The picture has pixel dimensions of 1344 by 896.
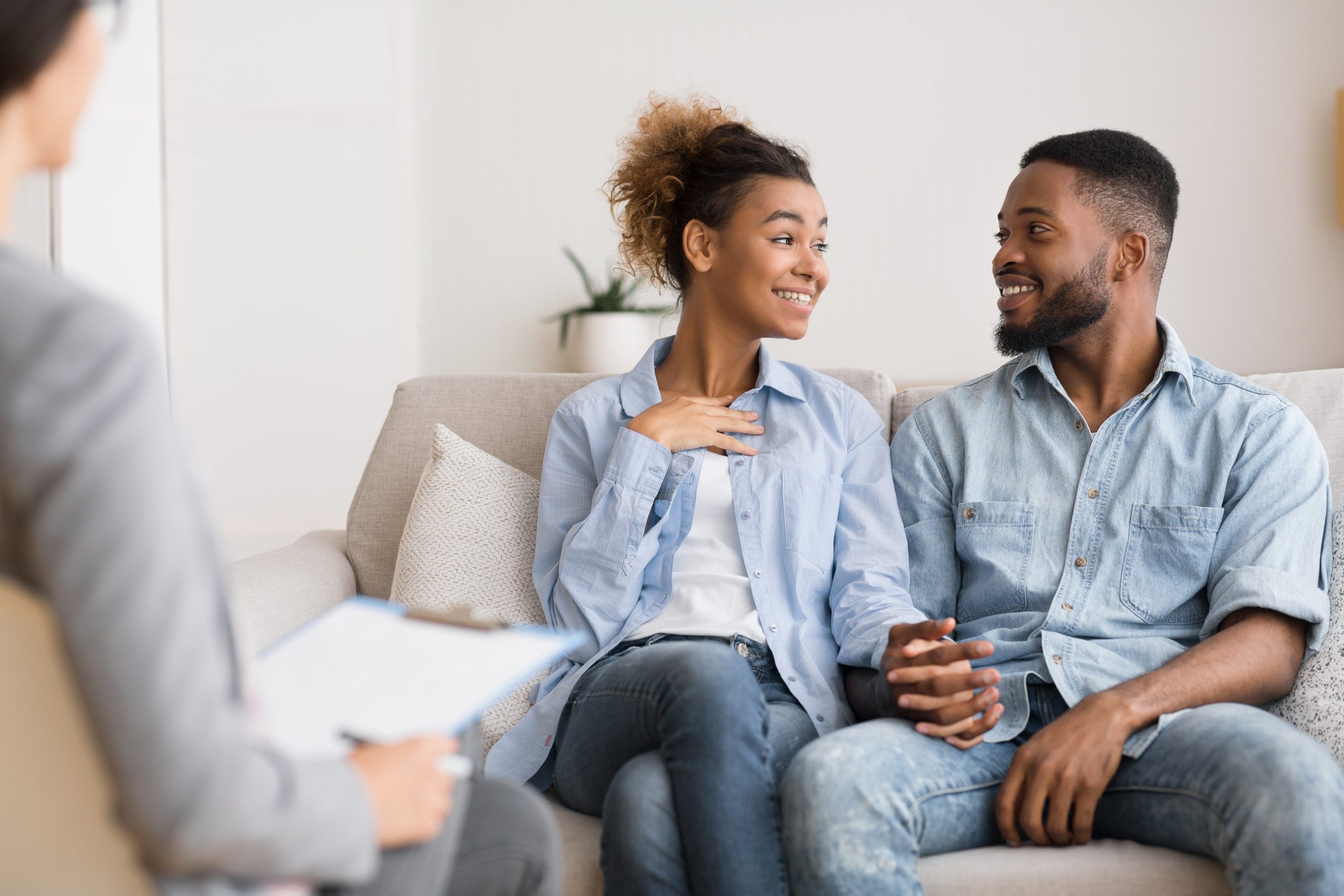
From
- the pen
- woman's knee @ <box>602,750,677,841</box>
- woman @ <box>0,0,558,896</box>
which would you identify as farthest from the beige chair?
woman's knee @ <box>602,750,677,841</box>

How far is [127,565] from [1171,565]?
51.4 inches

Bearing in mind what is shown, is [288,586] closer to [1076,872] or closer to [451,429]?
[451,429]

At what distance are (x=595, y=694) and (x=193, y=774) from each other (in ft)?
2.74

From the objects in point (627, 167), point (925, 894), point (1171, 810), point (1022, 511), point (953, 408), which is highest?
point (627, 167)

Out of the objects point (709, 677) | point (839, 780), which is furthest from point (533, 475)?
point (839, 780)

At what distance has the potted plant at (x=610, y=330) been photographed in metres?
3.47

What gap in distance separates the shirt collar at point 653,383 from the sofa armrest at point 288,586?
1.74 ft

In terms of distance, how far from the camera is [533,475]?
1.86 meters

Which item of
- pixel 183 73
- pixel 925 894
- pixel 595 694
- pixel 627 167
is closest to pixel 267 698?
pixel 595 694

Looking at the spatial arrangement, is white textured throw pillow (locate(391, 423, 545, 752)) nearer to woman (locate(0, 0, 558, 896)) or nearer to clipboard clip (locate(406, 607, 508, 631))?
clipboard clip (locate(406, 607, 508, 631))

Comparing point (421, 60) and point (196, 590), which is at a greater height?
point (421, 60)

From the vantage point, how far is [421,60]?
3.71m

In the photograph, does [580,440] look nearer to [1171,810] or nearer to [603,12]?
[1171,810]

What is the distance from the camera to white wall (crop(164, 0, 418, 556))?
348 centimetres
